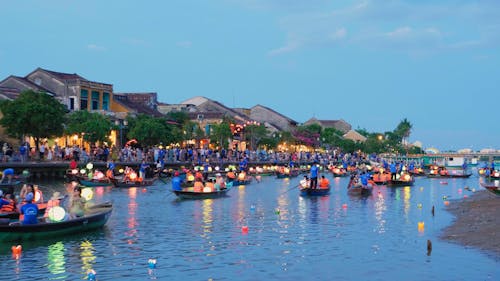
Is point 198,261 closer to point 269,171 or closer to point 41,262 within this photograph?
point 41,262

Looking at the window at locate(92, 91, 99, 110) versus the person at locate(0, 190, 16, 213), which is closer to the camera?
the person at locate(0, 190, 16, 213)

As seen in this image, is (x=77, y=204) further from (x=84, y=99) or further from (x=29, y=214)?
(x=84, y=99)

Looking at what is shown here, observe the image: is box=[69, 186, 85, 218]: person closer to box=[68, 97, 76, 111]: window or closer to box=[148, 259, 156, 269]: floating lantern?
box=[148, 259, 156, 269]: floating lantern

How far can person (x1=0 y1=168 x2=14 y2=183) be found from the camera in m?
38.3

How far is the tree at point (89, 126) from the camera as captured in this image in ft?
235

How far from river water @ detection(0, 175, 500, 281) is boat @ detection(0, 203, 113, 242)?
0.28 m

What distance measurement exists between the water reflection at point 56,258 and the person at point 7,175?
51.0ft

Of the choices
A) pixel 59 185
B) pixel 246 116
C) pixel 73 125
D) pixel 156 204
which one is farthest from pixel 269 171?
pixel 246 116

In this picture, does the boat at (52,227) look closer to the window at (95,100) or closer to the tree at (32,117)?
A: the tree at (32,117)

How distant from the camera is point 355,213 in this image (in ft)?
116

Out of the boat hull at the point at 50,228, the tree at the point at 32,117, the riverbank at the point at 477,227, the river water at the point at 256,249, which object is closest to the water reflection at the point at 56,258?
the river water at the point at 256,249

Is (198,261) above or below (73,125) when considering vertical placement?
below

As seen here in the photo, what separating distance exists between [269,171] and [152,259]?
211 ft

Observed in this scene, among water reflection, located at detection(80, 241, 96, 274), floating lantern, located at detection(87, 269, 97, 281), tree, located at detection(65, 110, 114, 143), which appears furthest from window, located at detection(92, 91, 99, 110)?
floating lantern, located at detection(87, 269, 97, 281)
